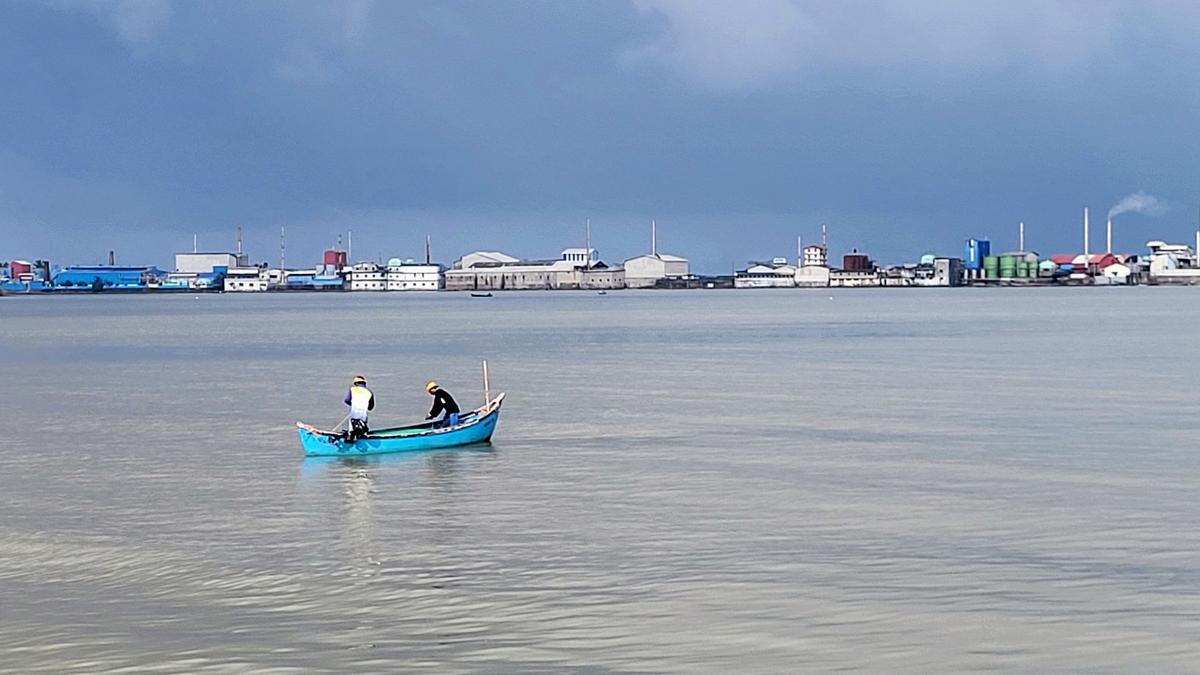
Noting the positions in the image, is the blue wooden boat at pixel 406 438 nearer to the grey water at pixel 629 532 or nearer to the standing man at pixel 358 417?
the standing man at pixel 358 417

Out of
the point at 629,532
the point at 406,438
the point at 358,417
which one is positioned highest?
the point at 358,417

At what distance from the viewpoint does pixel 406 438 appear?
37.4 m

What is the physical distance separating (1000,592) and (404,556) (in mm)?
8866

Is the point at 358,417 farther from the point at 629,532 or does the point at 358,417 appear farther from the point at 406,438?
the point at 629,532

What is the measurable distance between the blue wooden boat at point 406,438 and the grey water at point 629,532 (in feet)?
1.43

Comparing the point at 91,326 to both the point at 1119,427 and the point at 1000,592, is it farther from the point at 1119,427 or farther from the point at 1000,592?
the point at 1000,592

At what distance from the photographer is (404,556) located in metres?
24.5

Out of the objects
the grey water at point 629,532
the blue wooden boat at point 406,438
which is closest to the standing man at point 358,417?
the blue wooden boat at point 406,438

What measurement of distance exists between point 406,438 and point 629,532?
12.5 meters

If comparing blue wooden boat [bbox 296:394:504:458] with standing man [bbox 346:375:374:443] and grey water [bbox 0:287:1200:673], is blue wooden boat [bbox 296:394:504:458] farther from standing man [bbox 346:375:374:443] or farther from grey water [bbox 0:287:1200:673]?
grey water [bbox 0:287:1200:673]

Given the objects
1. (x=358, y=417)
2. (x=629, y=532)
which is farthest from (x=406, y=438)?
(x=629, y=532)

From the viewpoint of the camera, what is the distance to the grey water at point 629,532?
1877cm

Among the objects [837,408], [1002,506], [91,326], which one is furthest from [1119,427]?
[91,326]

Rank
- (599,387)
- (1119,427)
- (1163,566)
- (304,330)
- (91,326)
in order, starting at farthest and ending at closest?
(91,326) → (304,330) → (599,387) → (1119,427) → (1163,566)
